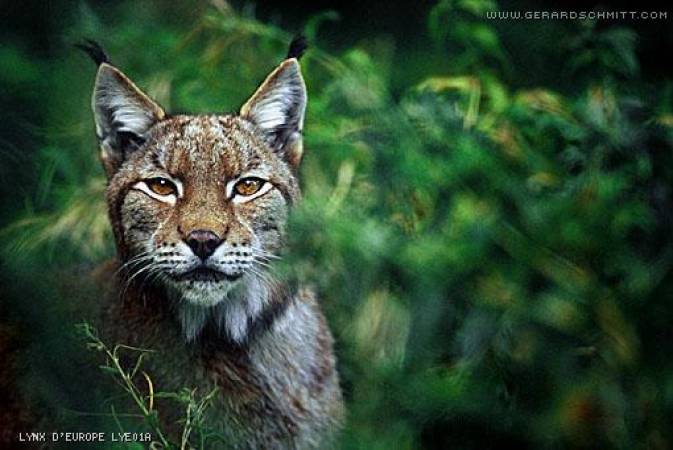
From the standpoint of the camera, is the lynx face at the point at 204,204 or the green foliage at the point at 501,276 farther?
the lynx face at the point at 204,204

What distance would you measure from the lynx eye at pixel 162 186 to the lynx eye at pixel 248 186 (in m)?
0.25

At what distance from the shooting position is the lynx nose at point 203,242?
5047 millimetres

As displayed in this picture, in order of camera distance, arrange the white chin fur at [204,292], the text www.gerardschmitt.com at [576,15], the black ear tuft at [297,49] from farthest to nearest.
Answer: the text www.gerardschmitt.com at [576,15] < the black ear tuft at [297,49] < the white chin fur at [204,292]

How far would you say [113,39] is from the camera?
21.7ft

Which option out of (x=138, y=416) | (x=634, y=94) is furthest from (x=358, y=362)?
(x=634, y=94)

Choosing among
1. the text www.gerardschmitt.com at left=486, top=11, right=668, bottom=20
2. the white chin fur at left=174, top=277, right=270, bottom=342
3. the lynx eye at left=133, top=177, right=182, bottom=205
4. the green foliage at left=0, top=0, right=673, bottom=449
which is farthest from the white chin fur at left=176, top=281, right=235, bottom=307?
the text www.gerardschmitt.com at left=486, top=11, right=668, bottom=20

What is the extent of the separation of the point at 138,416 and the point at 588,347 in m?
1.97

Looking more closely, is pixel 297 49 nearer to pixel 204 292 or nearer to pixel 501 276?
pixel 204 292

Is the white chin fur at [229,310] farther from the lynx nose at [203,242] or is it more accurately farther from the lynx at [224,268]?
the lynx nose at [203,242]

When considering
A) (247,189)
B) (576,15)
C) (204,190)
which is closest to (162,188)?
(204,190)

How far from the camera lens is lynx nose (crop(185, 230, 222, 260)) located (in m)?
5.05

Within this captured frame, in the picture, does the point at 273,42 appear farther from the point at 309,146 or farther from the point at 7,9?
the point at 7,9

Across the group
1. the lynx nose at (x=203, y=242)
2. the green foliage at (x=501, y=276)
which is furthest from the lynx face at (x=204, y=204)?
the green foliage at (x=501, y=276)

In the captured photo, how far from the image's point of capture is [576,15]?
20.9ft
